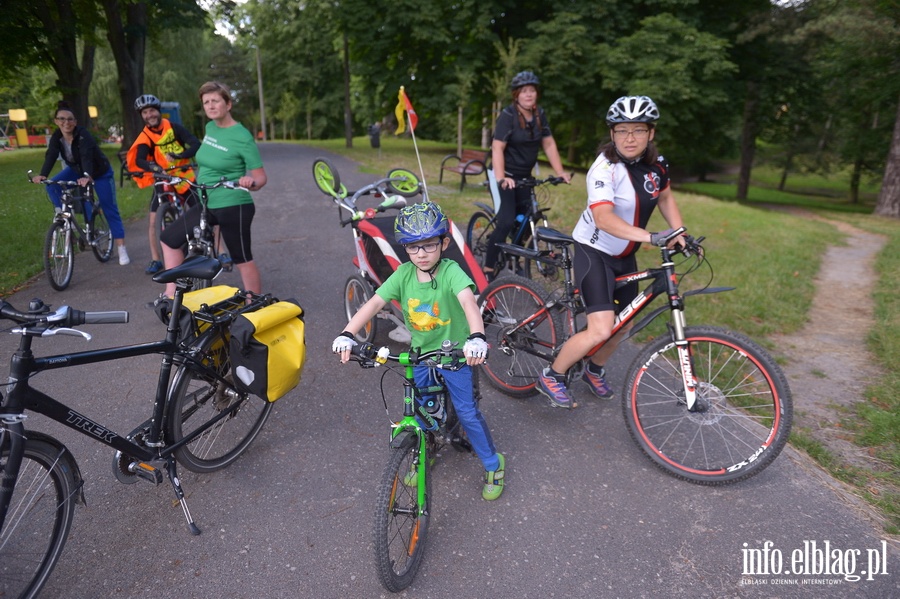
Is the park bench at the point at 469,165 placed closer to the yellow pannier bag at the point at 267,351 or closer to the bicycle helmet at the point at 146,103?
the bicycle helmet at the point at 146,103

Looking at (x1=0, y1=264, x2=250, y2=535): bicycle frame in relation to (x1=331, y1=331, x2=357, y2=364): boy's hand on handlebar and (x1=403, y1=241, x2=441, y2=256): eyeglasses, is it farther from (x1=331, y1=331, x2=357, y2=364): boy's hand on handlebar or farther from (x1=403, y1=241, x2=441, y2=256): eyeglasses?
(x1=403, y1=241, x2=441, y2=256): eyeglasses

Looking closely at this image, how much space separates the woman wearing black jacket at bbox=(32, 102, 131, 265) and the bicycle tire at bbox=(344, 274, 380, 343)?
160 inches

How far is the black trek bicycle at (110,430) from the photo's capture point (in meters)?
2.28

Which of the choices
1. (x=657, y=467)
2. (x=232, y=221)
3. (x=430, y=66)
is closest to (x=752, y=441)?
(x=657, y=467)

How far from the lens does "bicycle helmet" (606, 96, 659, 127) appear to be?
3.34 m

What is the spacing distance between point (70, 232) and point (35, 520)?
206 inches

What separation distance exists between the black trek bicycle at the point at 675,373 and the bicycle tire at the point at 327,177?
5.81ft

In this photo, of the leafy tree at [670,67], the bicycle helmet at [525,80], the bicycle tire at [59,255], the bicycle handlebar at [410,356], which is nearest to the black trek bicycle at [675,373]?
the bicycle handlebar at [410,356]

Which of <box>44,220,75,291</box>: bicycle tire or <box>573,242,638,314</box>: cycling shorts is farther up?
<box>573,242,638,314</box>: cycling shorts

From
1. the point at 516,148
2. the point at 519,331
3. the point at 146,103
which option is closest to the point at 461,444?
the point at 519,331

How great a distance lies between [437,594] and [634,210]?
2.46 m

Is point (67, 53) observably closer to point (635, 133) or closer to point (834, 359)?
point (635, 133)

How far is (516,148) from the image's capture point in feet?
19.7

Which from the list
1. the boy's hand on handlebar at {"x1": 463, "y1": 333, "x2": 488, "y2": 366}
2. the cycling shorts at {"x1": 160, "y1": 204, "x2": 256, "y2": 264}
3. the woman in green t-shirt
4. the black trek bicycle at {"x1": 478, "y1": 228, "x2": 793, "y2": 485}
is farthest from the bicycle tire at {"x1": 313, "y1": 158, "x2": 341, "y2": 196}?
the boy's hand on handlebar at {"x1": 463, "y1": 333, "x2": 488, "y2": 366}
